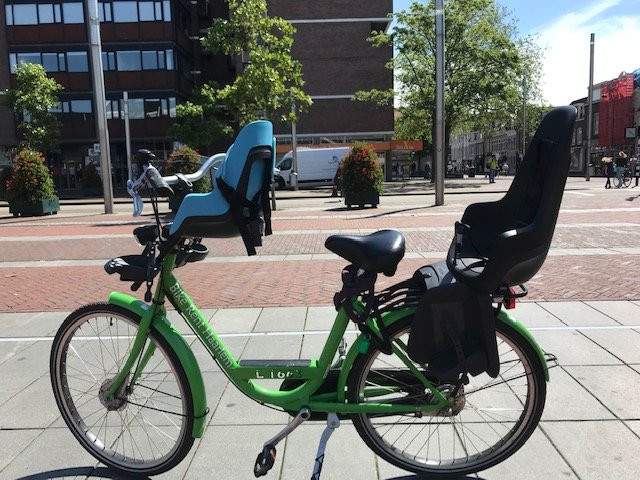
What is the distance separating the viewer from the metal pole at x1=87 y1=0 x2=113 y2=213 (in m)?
17.6

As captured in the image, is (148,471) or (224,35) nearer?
(148,471)

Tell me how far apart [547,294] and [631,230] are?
6.03 meters

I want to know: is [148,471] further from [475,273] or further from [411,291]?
[475,273]

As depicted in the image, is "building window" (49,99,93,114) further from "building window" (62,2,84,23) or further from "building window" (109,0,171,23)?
"building window" (109,0,171,23)

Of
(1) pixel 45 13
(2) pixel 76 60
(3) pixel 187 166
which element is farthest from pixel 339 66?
(3) pixel 187 166

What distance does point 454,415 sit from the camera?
242cm

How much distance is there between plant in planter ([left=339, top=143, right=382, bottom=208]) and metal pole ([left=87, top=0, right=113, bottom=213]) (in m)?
8.34

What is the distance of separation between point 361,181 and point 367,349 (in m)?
15.7

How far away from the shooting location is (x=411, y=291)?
2293 millimetres

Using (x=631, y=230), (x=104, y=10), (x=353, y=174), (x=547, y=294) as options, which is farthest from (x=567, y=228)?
(x=104, y=10)

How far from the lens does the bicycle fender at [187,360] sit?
2.40 m

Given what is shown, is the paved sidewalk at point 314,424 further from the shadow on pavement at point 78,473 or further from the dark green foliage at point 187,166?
the dark green foliage at point 187,166

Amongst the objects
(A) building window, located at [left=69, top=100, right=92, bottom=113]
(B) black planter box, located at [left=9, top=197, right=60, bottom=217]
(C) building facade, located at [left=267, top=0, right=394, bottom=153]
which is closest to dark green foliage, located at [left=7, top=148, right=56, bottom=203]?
(B) black planter box, located at [left=9, top=197, right=60, bottom=217]

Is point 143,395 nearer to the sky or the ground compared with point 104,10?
nearer to the ground
